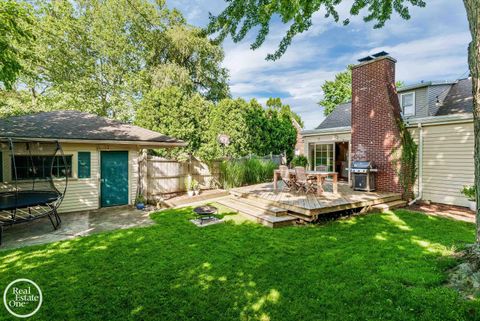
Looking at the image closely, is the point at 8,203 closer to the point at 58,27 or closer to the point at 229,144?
the point at 229,144

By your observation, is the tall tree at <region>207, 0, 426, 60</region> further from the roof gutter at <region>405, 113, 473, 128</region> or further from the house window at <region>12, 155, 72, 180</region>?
the house window at <region>12, 155, 72, 180</region>

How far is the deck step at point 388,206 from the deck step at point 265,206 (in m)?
3.17

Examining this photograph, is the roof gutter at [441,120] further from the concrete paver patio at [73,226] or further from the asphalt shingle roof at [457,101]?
the concrete paver patio at [73,226]

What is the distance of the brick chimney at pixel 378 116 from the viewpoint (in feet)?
28.1

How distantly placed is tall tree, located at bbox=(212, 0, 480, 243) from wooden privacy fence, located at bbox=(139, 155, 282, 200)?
6595 millimetres

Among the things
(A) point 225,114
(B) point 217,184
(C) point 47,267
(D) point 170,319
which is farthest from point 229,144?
(D) point 170,319

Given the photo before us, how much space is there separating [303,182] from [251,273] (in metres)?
4.82

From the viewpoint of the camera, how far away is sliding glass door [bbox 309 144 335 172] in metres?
12.0

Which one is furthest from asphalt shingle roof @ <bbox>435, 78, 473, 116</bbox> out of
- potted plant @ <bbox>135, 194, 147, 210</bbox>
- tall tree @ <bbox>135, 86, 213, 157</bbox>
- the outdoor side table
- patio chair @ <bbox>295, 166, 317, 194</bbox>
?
potted plant @ <bbox>135, 194, 147, 210</bbox>

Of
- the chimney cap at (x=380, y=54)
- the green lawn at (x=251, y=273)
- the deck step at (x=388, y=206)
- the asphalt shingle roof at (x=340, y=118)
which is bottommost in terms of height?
the green lawn at (x=251, y=273)

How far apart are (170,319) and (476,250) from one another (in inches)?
162

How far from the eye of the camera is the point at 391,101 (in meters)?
8.59

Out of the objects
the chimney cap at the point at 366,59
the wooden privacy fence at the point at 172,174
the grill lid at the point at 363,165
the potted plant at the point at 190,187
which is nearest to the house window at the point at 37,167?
the wooden privacy fence at the point at 172,174

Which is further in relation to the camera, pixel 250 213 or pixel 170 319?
pixel 250 213
